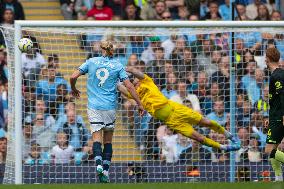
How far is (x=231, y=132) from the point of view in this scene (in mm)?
20500

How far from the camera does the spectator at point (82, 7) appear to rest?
24.4 m

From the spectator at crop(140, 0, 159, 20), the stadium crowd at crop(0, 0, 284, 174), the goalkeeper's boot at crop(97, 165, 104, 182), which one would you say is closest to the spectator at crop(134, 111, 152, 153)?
the stadium crowd at crop(0, 0, 284, 174)

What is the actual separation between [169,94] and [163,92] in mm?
116

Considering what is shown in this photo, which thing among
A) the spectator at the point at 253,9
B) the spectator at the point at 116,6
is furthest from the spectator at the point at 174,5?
the spectator at the point at 253,9

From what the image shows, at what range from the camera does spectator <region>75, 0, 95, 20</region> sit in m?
24.4

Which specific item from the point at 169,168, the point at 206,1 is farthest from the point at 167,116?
the point at 206,1

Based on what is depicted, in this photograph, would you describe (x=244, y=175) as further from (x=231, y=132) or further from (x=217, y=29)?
(x=217, y=29)

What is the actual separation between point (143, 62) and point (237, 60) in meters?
1.43

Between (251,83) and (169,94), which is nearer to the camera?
(251,83)

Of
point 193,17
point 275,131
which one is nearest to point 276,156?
point 275,131

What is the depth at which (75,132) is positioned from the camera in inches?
804

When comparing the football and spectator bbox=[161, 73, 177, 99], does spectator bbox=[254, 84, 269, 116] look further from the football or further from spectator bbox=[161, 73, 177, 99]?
the football

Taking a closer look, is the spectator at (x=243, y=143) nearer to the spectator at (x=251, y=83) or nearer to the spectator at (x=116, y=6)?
the spectator at (x=251, y=83)

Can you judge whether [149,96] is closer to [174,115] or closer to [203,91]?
[174,115]
